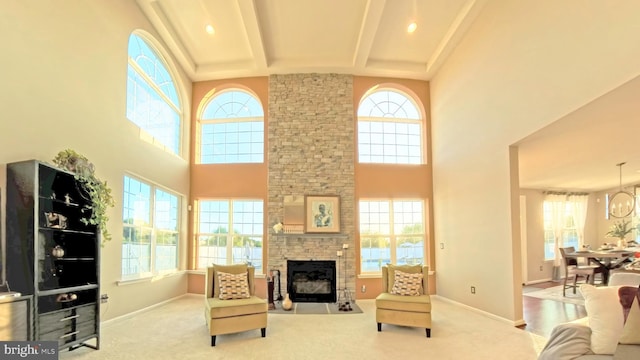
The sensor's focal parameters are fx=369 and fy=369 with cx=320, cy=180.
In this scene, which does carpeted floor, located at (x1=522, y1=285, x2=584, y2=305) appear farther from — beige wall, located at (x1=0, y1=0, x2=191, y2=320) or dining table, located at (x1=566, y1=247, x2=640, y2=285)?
beige wall, located at (x1=0, y1=0, x2=191, y2=320)

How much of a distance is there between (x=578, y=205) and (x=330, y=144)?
26.5ft

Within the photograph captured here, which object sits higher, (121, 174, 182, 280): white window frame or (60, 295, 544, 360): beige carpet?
(121, 174, 182, 280): white window frame

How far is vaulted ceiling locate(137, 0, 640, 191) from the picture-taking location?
5832mm

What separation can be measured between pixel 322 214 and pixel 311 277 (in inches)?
53.1

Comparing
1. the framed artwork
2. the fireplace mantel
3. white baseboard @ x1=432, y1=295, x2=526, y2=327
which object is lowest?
white baseboard @ x1=432, y1=295, x2=526, y2=327

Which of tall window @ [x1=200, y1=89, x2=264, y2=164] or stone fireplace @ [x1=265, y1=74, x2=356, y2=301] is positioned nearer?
stone fireplace @ [x1=265, y1=74, x2=356, y2=301]

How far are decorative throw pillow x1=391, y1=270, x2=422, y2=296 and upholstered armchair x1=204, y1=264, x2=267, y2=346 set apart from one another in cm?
198

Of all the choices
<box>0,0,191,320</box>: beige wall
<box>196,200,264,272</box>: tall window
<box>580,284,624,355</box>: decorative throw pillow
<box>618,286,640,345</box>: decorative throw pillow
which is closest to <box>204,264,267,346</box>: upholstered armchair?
<box>0,0,191,320</box>: beige wall

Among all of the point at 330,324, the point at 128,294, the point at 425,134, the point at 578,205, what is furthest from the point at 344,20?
the point at 578,205

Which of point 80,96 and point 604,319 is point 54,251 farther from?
point 604,319

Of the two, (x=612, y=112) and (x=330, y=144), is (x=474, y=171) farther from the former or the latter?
(x=330, y=144)

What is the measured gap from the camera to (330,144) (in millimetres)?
8188

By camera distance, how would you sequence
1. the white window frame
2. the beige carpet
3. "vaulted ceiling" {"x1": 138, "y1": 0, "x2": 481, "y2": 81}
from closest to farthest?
the beige carpet → the white window frame → "vaulted ceiling" {"x1": 138, "y1": 0, "x2": 481, "y2": 81}

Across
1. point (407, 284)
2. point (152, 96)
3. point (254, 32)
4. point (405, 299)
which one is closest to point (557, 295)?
point (407, 284)
